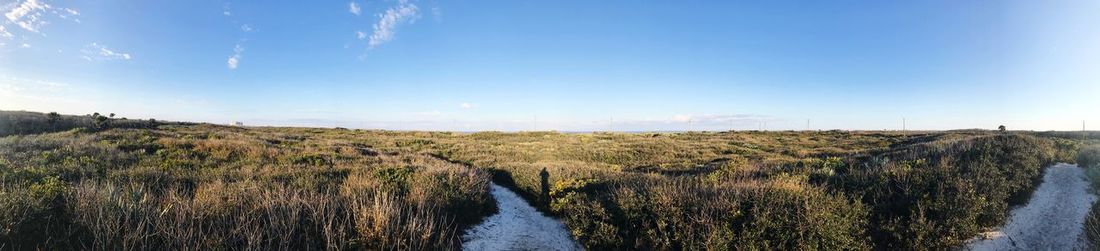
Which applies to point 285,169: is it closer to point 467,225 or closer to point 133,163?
point 133,163

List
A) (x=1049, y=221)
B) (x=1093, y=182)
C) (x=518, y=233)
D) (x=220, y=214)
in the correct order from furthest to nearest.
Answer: (x=1093, y=182)
(x=1049, y=221)
(x=518, y=233)
(x=220, y=214)

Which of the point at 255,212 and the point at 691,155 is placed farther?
the point at 691,155

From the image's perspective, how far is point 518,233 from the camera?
9.93m

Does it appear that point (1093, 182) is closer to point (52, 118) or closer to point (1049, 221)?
point (1049, 221)

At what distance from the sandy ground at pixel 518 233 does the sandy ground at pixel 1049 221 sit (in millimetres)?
8003

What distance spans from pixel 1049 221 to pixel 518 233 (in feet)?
40.3

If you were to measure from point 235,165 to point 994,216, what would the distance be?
21318mm

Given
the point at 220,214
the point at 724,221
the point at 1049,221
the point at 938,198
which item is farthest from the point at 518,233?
the point at 1049,221

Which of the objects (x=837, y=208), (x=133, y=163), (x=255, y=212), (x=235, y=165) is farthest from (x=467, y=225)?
(x=133, y=163)

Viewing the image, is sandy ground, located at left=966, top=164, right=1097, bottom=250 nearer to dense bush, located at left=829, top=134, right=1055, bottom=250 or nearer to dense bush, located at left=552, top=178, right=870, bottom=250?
dense bush, located at left=829, top=134, right=1055, bottom=250

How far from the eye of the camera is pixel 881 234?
897 cm

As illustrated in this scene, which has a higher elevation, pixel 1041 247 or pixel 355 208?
pixel 355 208

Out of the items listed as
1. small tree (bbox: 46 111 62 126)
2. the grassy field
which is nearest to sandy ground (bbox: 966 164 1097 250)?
the grassy field

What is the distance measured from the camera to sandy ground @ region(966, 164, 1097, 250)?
9336mm
